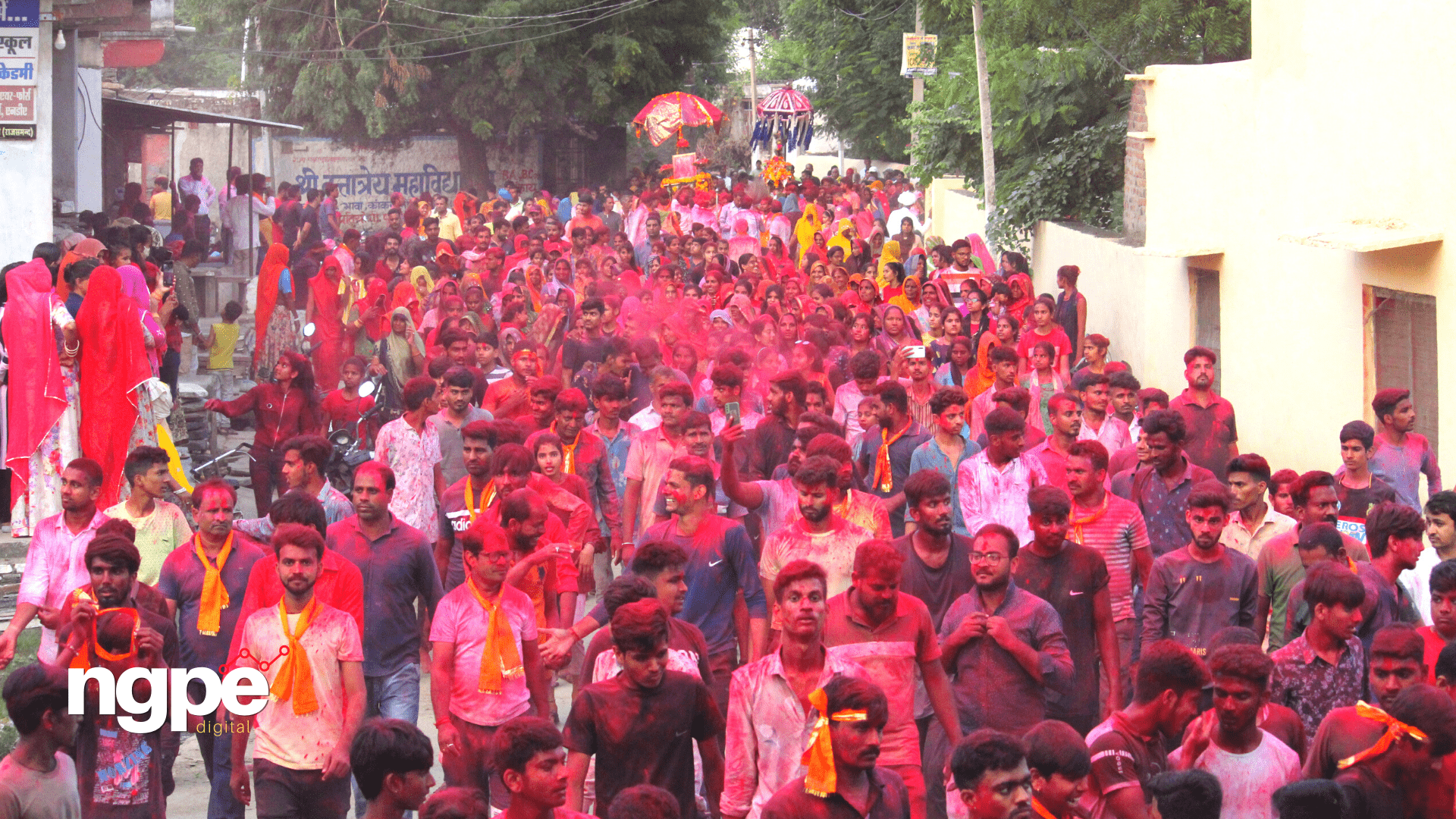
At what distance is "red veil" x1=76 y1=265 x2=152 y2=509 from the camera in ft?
37.3

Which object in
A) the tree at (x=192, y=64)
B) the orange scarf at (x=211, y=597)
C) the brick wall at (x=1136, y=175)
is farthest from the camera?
the tree at (x=192, y=64)

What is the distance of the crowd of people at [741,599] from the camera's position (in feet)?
16.7

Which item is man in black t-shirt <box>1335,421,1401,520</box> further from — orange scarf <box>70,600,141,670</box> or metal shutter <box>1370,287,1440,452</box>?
orange scarf <box>70,600,141,670</box>

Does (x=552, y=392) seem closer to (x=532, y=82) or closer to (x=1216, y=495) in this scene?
(x=1216, y=495)

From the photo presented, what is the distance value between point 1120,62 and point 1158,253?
6.66 metres

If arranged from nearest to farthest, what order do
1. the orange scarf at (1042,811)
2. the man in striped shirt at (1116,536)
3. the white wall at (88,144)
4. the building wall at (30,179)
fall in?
the orange scarf at (1042,811) < the man in striped shirt at (1116,536) < the building wall at (30,179) < the white wall at (88,144)

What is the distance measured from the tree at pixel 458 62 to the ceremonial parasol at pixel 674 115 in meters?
1.66

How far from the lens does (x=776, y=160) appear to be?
3631 centimetres

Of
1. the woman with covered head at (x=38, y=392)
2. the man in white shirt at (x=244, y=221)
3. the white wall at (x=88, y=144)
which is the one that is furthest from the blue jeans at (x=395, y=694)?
the man in white shirt at (x=244, y=221)

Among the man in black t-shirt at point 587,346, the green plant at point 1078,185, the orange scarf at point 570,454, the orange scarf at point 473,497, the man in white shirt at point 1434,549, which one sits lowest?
the man in white shirt at point 1434,549

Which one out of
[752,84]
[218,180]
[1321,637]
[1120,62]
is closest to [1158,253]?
[1120,62]

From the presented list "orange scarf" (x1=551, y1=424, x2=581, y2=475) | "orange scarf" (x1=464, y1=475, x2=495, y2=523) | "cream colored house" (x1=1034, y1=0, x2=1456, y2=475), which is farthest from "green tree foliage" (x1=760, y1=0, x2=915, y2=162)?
"orange scarf" (x1=464, y1=475, x2=495, y2=523)

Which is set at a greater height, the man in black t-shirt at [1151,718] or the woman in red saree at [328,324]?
the woman in red saree at [328,324]

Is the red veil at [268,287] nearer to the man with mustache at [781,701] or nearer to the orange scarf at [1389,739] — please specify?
the man with mustache at [781,701]
